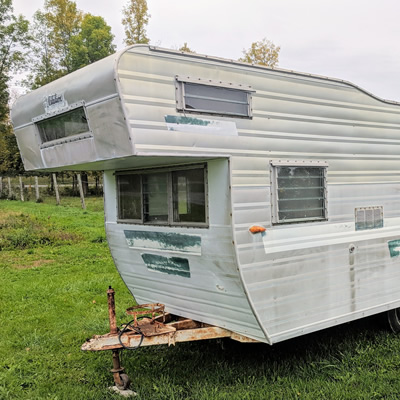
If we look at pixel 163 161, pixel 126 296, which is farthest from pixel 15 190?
pixel 163 161

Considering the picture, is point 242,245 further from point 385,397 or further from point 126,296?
point 126,296

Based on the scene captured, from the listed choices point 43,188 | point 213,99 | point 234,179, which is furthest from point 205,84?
point 43,188

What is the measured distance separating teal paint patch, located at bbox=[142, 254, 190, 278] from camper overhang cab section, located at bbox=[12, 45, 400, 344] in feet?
0.05

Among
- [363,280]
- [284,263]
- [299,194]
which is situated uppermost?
[299,194]

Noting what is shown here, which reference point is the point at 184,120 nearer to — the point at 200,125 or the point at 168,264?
the point at 200,125

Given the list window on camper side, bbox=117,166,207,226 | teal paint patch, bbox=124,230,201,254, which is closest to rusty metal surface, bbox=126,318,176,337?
teal paint patch, bbox=124,230,201,254

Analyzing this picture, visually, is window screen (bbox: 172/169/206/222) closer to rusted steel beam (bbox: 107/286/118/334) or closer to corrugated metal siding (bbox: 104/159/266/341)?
corrugated metal siding (bbox: 104/159/266/341)

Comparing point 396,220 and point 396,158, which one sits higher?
point 396,158

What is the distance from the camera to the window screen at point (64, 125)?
4.15 metres

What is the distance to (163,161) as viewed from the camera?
4402mm

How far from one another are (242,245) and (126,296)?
4417 mm

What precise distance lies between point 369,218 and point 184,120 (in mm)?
2666

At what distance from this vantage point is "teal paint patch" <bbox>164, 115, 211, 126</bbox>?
155 inches

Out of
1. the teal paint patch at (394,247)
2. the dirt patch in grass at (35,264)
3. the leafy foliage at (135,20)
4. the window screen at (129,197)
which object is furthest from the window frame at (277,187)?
the leafy foliage at (135,20)
